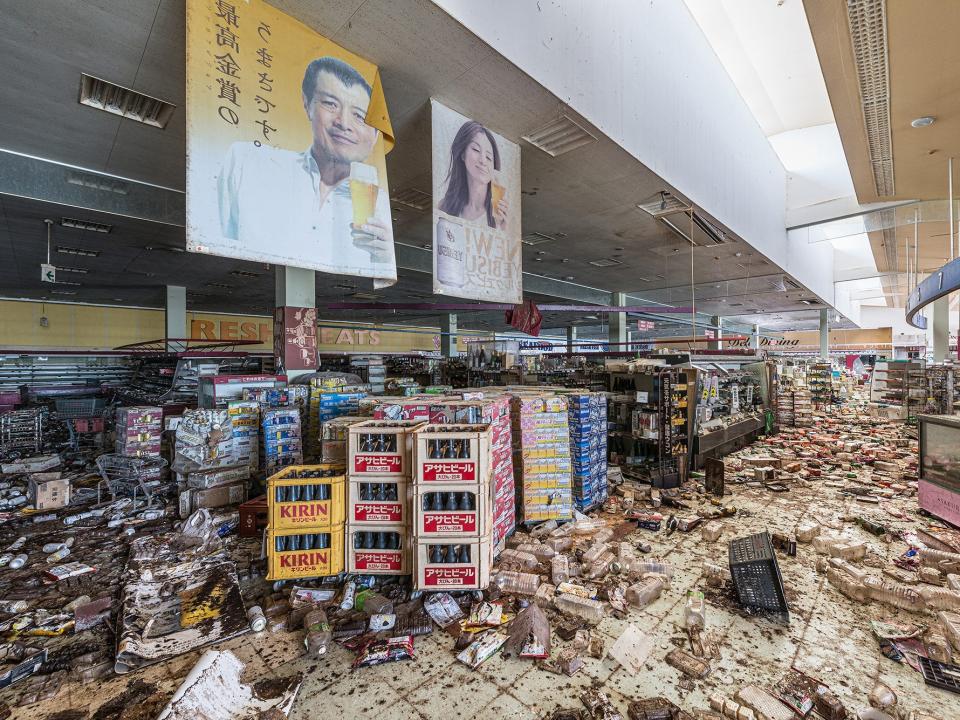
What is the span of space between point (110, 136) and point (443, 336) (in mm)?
14810

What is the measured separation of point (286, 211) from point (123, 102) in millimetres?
2889

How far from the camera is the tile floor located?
2180 millimetres

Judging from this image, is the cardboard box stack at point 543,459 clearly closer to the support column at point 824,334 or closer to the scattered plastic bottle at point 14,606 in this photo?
the scattered plastic bottle at point 14,606

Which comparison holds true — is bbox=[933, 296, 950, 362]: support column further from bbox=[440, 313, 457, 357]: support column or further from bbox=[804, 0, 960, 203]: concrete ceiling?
bbox=[440, 313, 457, 357]: support column

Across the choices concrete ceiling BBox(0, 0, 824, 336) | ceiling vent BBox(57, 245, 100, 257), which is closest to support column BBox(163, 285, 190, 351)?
concrete ceiling BBox(0, 0, 824, 336)

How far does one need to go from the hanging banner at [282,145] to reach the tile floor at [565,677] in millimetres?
2654

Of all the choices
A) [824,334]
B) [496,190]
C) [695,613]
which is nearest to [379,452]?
[695,613]

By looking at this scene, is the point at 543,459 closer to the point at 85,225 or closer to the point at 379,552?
the point at 379,552

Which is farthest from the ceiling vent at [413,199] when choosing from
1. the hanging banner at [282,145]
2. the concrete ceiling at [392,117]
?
the hanging banner at [282,145]

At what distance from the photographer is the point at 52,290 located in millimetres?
13109

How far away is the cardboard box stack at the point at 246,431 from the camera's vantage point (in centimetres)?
549

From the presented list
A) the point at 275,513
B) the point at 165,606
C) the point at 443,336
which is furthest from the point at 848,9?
the point at 443,336

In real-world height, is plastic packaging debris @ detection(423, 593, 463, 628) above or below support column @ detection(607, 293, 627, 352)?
below

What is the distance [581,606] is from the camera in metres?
2.95
